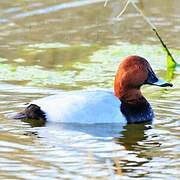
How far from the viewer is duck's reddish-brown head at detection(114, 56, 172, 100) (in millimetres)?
9266

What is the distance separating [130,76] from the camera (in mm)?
9289

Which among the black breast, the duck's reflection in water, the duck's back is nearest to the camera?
the duck's reflection in water

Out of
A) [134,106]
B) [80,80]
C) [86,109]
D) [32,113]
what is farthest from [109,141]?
[80,80]

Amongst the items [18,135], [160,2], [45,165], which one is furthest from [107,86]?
[160,2]

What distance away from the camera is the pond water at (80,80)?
720cm

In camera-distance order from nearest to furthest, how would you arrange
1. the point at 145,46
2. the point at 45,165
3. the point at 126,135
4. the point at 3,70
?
the point at 45,165, the point at 126,135, the point at 3,70, the point at 145,46

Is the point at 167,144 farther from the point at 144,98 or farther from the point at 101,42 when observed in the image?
the point at 101,42

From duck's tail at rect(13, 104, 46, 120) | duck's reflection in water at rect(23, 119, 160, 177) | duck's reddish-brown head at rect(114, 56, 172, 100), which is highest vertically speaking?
duck's reddish-brown head at rect(114, 56, 172, 100)

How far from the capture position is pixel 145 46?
12.3 m

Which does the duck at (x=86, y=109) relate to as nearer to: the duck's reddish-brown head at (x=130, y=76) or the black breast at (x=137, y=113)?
the black breast at (x=137, y=113)

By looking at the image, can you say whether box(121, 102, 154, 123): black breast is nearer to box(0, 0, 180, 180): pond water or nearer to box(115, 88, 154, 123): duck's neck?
box(115, 88, 154, 123): duck's neck

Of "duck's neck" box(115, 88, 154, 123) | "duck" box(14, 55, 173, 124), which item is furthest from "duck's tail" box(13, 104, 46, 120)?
"duck's neck" box(115, 88, 154, 123)

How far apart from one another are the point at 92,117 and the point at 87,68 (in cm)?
248

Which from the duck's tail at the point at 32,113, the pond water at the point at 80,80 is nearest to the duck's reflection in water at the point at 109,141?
the pond water at the point at 80,80
